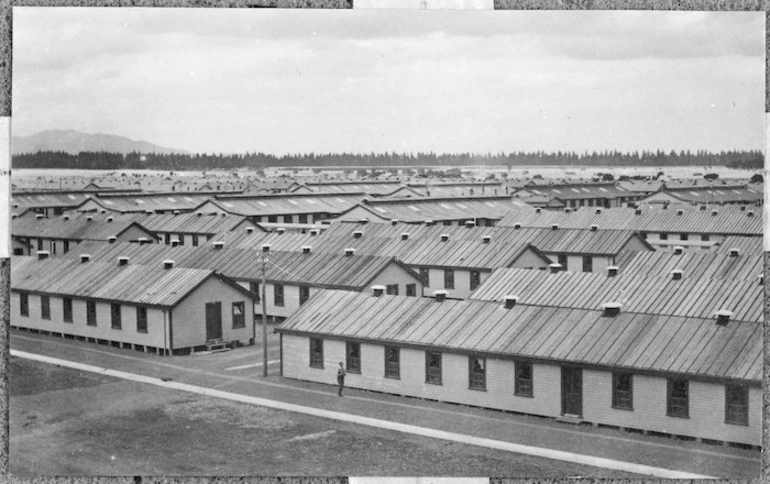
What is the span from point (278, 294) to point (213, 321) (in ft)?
30.3

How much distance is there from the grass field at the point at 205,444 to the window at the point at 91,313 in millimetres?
12104

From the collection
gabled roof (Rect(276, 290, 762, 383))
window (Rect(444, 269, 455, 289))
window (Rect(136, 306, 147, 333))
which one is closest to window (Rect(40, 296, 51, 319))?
window (Rect(136, 306, 147, 333))

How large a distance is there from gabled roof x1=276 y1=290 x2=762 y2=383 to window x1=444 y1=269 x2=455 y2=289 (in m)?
20.9

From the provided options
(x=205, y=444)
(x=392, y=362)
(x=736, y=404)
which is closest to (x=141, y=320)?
(x=392, y=362)

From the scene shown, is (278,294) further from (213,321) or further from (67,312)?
(67,312)

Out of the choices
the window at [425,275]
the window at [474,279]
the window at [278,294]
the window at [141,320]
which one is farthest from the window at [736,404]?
the window at [425,275]

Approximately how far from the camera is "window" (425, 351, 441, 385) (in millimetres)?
38094

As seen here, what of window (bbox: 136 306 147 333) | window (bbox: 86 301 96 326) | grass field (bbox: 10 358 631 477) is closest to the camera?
grass field (bbox: 10 358 631 477)

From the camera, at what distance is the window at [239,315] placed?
5153 cm

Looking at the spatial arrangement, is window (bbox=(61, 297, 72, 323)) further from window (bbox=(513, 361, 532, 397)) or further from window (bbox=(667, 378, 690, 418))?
window (bbox=(667, 378, 690, 418))

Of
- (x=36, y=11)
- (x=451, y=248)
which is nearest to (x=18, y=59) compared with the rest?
(x=36, y=11)

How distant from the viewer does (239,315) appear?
51.8 meters

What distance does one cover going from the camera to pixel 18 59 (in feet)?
95.2

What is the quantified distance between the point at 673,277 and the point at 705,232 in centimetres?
3276
